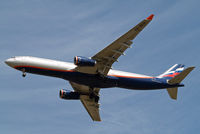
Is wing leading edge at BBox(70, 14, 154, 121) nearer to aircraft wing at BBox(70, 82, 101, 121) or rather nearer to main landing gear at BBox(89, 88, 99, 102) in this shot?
aircraft wing at BBox(70, 82, 101, 121)

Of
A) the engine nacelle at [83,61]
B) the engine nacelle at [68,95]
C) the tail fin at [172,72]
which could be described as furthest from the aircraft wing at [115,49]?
the tail fin at [172,72]

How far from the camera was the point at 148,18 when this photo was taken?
50.3 m

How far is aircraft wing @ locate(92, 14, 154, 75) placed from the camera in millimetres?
51500

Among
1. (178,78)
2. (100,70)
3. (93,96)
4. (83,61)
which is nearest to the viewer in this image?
(83,61)

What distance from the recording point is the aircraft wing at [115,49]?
2028 inches

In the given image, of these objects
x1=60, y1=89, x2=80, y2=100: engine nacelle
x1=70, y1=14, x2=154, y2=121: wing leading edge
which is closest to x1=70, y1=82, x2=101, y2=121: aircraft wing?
x1=70, y1=14, x2=154, y2=121: wing leading edge

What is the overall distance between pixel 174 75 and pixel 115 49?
1624 cm

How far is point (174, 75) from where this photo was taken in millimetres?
66938

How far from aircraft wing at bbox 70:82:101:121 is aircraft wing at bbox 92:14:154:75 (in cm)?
928

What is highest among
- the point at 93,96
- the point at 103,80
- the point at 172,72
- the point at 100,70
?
the point at 100,70

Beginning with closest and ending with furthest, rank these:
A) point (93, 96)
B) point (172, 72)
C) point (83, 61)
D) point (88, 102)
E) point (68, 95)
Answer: point (83, 61) → point (93, 96) → point (68, 95) → point (172, 72) → point (88, 102)

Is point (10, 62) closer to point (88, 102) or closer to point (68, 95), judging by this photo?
point (68, 95)

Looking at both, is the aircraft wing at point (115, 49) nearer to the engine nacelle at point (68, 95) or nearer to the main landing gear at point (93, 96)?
the main landing gear at point (93, 96)

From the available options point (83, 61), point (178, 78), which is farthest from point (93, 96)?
point (178, 78)
